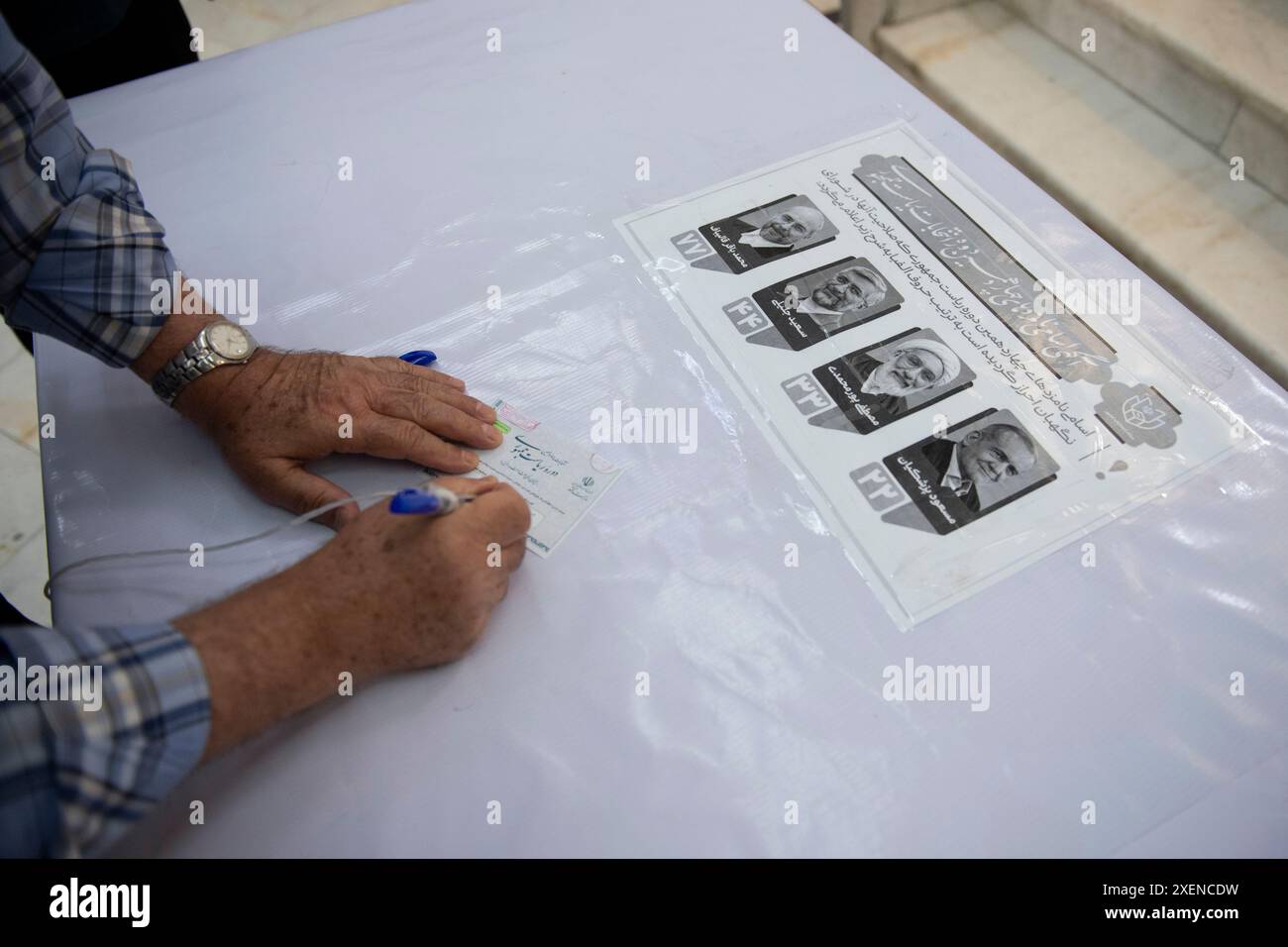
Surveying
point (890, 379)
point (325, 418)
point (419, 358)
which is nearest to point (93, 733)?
point (325, 418)

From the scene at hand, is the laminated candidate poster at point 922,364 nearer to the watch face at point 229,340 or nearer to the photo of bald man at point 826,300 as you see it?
the photo of bald man at point 826,300

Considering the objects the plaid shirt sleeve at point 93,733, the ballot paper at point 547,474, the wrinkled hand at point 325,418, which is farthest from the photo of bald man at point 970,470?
the plaid shirt sleeve at point 93,733

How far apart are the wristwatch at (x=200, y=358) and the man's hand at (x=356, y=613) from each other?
0.71 feet

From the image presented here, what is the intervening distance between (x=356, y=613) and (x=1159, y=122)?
1475 mm

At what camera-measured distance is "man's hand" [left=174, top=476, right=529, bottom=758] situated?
59 cm

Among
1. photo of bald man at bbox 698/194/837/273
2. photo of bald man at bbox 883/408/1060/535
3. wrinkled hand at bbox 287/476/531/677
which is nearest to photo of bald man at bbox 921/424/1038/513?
photo of bald man at bbox 883/408/1060/535

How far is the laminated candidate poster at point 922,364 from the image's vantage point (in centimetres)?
69

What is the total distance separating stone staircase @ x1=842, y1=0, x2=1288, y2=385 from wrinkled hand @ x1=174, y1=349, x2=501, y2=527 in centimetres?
109

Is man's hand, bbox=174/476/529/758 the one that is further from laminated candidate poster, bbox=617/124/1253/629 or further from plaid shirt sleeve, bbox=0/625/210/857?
laminated candidate poster, bbox=617/124/1253/629

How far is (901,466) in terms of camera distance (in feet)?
2.33

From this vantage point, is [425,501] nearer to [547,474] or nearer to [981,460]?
[547,474]
